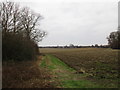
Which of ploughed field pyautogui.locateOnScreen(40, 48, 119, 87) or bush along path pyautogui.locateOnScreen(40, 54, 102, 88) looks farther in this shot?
ploughed field pyautogui.locateOnScreen(40, 48, 119, 87)

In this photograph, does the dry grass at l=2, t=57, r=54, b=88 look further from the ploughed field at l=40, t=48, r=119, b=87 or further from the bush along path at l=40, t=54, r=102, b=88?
the ploughed field at l=40, t=48, r=119, b=87

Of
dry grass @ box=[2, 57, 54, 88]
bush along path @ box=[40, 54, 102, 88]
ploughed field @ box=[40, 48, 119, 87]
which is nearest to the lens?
dry grass @ box=[2, 57, 54, 88]

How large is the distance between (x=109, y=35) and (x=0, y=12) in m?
81.8

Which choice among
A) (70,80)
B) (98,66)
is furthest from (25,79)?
(98,66)

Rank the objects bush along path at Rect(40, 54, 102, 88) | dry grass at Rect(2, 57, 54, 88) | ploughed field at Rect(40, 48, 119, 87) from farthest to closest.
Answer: ploughed field at Rect(40, 48, 119, 87) → bush along path at Rect(40, 54, 102, 88) → dry grass at Rect(2, 57, 54, 88)

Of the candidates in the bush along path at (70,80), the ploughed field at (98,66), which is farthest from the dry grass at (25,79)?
the ploughed field at (98,66)

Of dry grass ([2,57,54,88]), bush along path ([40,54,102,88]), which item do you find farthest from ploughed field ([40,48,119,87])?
dry grass ([2,57,54,88])

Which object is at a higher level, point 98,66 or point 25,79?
point 25,79

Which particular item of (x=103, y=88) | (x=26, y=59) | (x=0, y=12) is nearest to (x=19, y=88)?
(x=103, y=88)

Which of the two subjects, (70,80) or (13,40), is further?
(13,40)

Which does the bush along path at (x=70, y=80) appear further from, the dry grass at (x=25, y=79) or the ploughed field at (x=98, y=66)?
the ploughed field at (x=98, y=66)

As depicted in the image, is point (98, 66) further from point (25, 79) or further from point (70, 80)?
point (25, 79)

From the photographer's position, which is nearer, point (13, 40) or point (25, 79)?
point (25, 79)

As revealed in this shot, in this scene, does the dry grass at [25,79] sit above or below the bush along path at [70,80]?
above
